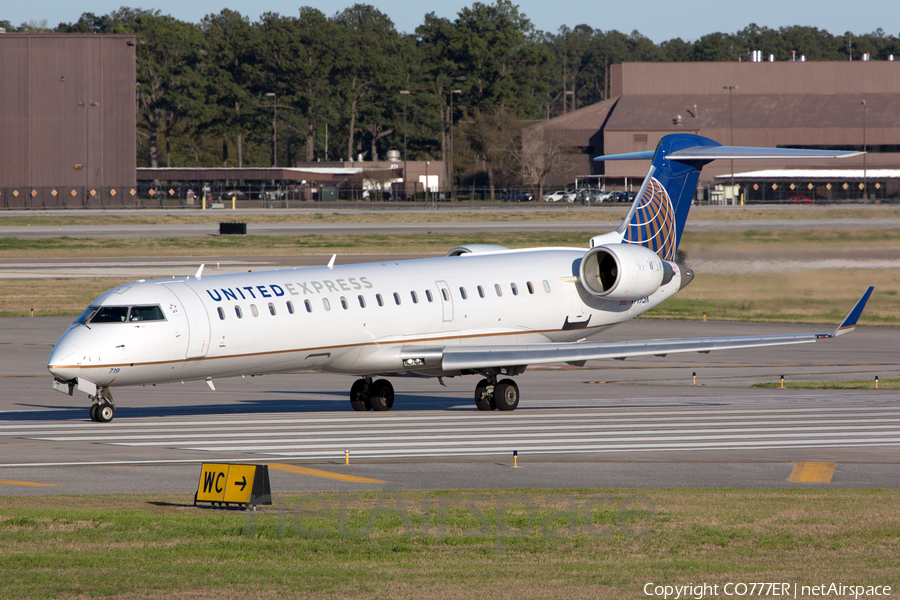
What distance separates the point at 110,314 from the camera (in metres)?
22.5

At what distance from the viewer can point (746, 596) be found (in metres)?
10.4

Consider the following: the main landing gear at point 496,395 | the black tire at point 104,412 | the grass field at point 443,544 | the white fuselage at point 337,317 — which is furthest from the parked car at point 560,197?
the grass field at point 443,544

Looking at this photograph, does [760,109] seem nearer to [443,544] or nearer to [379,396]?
[379,396]

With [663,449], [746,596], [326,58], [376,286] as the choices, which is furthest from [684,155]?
[326,58]

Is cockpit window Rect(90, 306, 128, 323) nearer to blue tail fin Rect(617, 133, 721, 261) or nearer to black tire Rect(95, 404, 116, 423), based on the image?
black tire Rect(95, 404, 116, 423)

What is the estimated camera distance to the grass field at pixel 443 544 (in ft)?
35.9

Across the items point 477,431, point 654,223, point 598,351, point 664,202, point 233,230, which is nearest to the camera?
point 477,431

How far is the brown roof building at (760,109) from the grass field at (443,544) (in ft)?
413

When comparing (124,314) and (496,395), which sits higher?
(124,314)

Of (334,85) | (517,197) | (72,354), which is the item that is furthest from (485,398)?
(334,85)

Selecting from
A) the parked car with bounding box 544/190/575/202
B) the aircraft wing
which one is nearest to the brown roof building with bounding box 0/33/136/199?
the parked car with bounding box 544/190/575/202

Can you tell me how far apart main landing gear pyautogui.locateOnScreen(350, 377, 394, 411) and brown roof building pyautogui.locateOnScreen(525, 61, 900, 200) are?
11524 centimetres

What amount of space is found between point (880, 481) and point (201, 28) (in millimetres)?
187678

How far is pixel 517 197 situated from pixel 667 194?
109 metres
